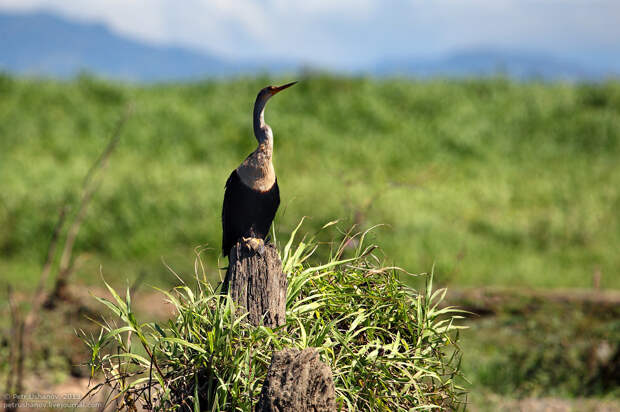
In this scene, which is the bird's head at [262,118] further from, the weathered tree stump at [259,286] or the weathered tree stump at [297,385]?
the weathered tree stump at [297,385]

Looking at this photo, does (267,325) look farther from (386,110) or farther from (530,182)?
(386,110)

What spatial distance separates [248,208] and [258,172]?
214 mm

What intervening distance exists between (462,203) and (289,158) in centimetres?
407

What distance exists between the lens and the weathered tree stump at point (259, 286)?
2816 mm

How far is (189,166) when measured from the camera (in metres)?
13.9

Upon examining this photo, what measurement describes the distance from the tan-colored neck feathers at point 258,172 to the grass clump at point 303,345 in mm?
388

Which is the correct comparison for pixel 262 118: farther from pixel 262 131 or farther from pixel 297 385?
pixel 297 385

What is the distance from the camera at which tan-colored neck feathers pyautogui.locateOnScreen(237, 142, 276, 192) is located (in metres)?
3.18

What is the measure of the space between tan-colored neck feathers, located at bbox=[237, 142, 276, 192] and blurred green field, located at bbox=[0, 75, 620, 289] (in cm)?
412

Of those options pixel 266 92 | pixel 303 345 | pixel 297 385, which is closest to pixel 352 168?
pixel 266 92

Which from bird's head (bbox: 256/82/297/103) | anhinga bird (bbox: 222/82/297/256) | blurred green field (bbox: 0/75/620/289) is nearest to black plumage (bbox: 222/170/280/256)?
anhinga bird (bbox: 222/82/297/256)

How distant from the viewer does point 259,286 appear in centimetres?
283

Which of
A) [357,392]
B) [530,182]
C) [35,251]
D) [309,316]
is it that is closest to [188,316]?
[309,316]

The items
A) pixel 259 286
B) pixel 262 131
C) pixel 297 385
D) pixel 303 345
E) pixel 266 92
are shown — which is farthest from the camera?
pixel 266 92
